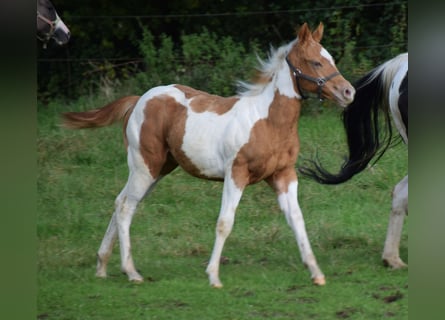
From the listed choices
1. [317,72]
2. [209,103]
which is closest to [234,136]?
[209,103]

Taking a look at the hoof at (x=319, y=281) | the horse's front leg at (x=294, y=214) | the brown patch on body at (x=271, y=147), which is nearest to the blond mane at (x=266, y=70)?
the brown patch on body at (x=271, y=147)

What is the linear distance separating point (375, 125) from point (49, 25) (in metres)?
1.84

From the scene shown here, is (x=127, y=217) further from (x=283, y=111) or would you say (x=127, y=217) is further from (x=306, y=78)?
(x=306, y=78)

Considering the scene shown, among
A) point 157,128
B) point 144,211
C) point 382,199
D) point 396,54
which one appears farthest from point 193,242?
point 396,54

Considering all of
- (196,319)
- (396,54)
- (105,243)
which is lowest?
(196,319)

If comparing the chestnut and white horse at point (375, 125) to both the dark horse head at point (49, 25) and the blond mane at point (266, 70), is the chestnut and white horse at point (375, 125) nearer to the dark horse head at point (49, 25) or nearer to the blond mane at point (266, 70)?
the blond mane at point (266, 70)

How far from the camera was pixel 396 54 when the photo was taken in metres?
4.69

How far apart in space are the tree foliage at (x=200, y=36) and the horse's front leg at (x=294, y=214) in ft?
3.03

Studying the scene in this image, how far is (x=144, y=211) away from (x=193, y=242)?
46cm

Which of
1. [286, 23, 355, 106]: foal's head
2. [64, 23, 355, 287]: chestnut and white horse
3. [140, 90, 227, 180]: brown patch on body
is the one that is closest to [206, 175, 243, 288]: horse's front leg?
[64, 23, 355, 287]: chestnut and white horse

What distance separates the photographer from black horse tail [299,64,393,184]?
177 inches

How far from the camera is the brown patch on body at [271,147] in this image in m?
3.80

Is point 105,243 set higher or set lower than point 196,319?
higher

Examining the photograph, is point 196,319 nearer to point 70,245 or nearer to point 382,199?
point 70,245
